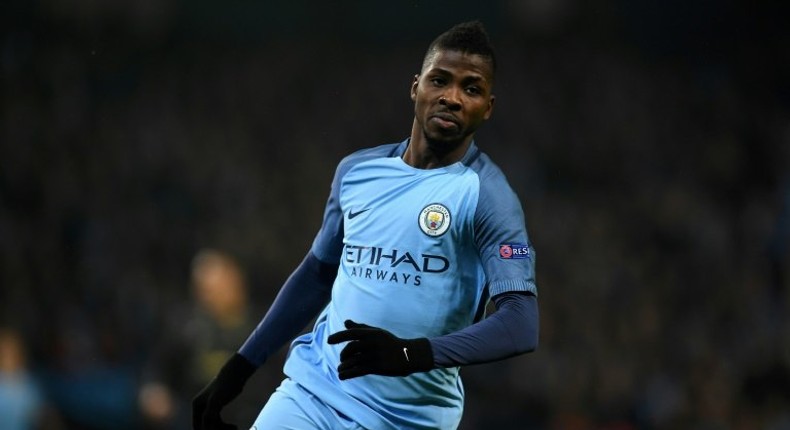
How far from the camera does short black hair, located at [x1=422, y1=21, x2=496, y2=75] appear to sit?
3.24 meters

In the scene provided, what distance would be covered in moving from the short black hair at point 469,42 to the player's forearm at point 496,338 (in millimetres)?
688

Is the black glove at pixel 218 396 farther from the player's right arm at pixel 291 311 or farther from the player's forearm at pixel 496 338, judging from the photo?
the player's forearm at pixel 496 338

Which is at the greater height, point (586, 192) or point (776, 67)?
point (776, 67)

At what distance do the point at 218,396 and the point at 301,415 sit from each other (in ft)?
1.18

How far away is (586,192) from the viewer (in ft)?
38.0

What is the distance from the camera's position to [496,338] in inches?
116

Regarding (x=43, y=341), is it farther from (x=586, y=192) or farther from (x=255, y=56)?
(x=255, y=56)

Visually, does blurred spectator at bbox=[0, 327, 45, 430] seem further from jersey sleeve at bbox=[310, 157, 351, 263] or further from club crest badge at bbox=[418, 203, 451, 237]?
club crest badge at bbox=[418, 203, 451, 237]

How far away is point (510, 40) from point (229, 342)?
8.34 metres

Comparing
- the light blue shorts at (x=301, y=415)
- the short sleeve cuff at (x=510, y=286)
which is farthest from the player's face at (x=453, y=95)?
the light blue shorts at (x=301, y=415)

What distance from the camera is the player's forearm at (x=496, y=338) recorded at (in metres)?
2.89

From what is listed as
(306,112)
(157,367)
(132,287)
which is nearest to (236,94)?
(306,112)

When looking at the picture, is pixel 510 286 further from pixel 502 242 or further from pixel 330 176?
pixel 330 176

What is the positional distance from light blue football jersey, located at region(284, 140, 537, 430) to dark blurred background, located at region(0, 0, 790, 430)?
13.0 ft
